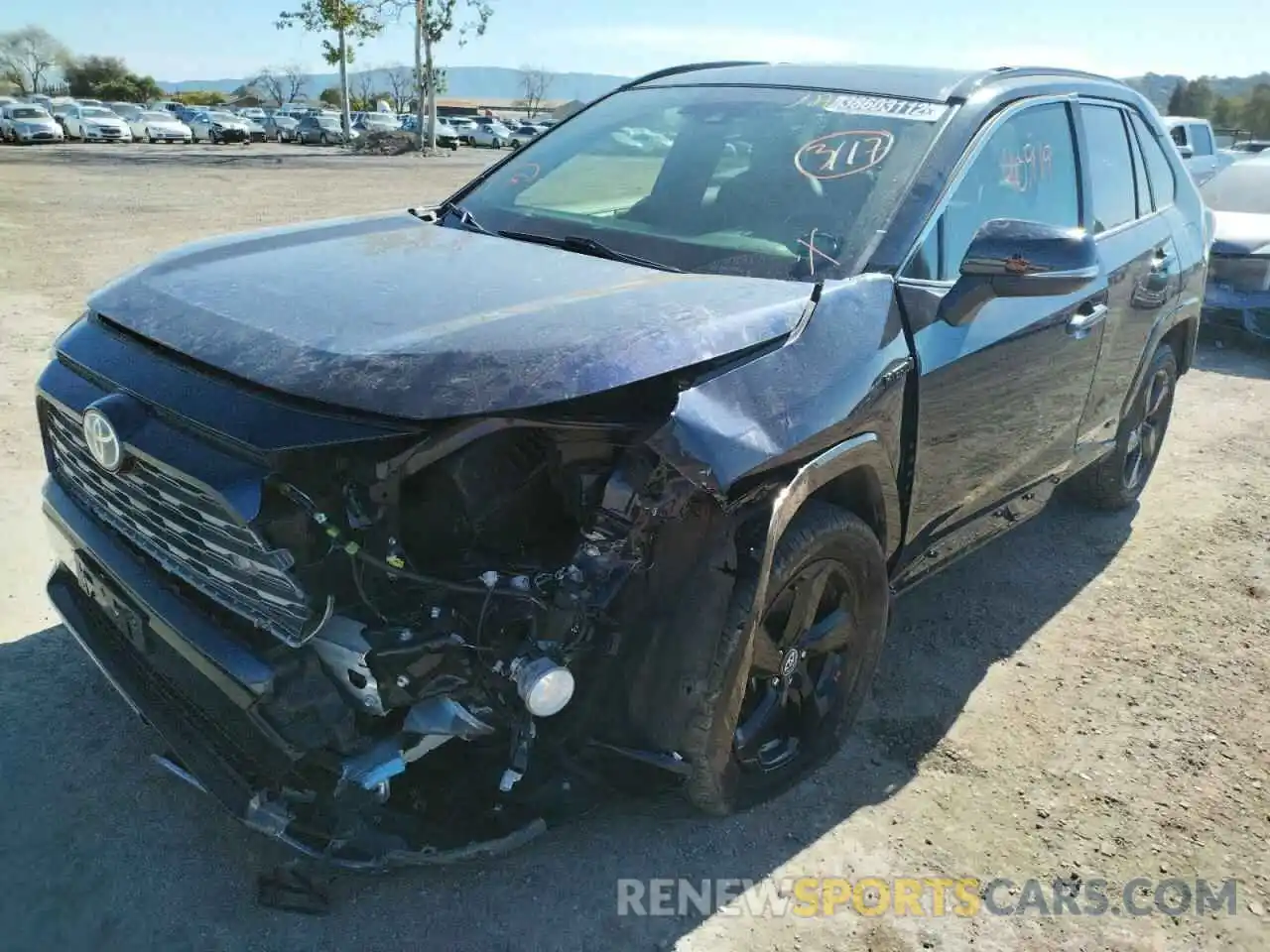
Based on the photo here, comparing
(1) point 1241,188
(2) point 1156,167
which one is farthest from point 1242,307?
(2) point 1156,167

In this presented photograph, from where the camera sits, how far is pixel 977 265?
287 centimetres

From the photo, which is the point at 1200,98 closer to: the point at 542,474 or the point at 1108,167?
the point at 1108,167

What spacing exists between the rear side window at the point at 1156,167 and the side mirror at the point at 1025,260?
2.08 meters

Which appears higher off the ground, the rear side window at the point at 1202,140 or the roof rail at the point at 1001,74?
the roof rail at the point at 1001,74

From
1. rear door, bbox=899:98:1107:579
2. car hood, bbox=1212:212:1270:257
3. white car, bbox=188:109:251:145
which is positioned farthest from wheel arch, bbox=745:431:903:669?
white car, bbox=188:109:251:145

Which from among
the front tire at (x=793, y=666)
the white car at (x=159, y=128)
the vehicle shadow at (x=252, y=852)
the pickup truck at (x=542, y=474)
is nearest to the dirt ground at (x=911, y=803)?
the vehicle shadow at (x=252, y=852)

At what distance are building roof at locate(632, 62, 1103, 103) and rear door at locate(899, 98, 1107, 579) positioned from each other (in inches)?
6.7

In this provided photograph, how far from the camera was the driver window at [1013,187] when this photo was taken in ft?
10.0

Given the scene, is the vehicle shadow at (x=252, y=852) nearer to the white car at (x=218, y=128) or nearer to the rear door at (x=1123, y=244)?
the rear door at (x=1123, y=244)

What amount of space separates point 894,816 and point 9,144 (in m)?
42.1

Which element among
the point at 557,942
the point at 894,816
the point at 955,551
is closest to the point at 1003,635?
the point at 955,551

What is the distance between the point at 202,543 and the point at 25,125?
1659 inches
